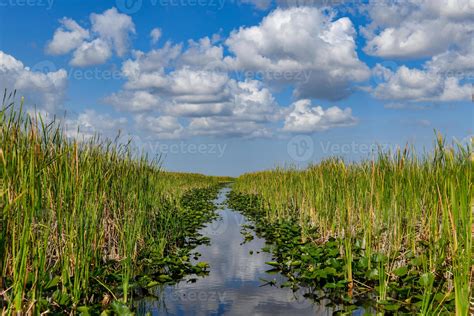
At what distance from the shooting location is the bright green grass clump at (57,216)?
361 centimetres

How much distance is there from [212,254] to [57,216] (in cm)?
484

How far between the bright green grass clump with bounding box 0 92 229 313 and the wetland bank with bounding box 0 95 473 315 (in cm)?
2

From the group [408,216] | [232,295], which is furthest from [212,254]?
[408,216]

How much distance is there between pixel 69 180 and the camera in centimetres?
472

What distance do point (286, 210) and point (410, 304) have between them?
686 cm

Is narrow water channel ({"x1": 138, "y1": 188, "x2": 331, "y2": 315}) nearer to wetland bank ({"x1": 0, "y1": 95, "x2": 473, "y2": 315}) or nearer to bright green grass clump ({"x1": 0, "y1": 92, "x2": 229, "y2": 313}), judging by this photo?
wetland bank ({"x1": 0, "y1": 95, "x2": 473, "y2": 315})

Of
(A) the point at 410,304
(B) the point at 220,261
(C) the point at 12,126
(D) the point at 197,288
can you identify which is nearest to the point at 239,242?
(B) the point at 220,261

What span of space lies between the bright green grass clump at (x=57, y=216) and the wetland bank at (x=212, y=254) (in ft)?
0.06

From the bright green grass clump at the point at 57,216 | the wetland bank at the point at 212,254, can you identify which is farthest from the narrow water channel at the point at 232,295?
the bright green grass clump at the point at 57,216

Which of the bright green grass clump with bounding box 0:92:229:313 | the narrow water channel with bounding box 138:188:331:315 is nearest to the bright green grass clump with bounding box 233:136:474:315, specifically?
the narrow water channel with bounding box 138:188:331:315

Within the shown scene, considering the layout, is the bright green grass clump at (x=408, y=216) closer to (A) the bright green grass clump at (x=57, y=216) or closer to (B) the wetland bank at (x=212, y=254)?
(B) the wetland bank at (x=212, y=254)

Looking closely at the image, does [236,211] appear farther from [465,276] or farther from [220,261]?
[465,276]

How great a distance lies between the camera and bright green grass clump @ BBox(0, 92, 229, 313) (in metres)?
3.61

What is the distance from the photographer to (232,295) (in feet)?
19.8
